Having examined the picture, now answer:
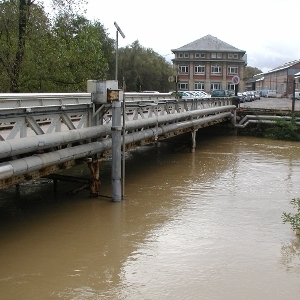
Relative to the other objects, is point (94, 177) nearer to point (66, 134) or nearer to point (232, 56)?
point (66, 134)

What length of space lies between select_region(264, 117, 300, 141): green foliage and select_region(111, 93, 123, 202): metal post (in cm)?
2004

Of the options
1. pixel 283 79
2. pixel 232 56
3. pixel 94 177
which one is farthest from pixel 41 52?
pixel 283 79

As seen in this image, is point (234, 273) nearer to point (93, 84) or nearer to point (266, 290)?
point (266, 290)

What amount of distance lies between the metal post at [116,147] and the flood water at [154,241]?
1.13ft

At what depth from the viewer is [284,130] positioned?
30.0m

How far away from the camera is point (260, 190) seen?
47.0ft

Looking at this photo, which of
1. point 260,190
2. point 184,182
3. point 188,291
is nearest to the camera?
point 188,291

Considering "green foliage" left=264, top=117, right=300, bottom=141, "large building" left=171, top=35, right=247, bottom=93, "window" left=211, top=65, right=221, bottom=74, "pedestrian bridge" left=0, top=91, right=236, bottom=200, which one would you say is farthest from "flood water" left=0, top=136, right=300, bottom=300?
"window" left=211, top=65, right=221, bottom=74

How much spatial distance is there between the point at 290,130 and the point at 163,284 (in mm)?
24154

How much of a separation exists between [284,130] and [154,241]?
22444 millimetres

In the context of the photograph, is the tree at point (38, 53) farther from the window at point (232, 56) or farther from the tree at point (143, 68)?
the window at point (232, 56)

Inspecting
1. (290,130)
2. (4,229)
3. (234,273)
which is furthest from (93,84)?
(290,130)

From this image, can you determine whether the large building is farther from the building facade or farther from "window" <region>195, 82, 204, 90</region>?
the building facade

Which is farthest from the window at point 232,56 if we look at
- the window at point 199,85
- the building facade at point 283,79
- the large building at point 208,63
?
the building facade at point 283,79
